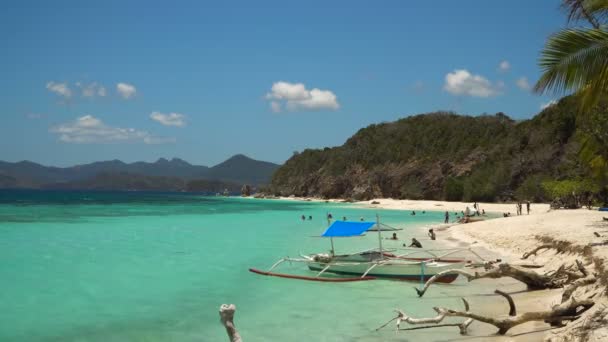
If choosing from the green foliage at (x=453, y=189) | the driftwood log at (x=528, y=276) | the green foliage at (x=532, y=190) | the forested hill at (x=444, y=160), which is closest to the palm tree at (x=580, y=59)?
the driftwood log at (x=528, y=276)

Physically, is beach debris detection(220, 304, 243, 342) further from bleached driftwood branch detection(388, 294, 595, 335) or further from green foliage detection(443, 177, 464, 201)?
green foliage detection(443, 177, 464, 201)

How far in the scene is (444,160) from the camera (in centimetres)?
10300

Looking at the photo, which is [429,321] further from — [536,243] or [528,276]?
[536,243]

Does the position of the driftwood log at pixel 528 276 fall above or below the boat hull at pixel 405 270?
above

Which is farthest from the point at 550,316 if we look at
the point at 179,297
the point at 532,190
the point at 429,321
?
the point at 532,190

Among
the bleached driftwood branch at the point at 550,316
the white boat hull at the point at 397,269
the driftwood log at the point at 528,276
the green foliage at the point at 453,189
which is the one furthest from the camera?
the green foliage at the point at 453,189

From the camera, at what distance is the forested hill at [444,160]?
251 ft

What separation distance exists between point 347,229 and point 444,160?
8885 centimetres

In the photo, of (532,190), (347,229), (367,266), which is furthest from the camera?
(532,190)

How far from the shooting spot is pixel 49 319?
12.9 meters

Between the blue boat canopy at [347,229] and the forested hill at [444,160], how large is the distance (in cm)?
3531

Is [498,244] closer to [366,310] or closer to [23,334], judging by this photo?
[366,310]

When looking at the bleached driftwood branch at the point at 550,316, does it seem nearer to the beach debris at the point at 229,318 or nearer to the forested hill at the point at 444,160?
the beach debris at the point at 229,318

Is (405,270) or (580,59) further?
(405,270)
